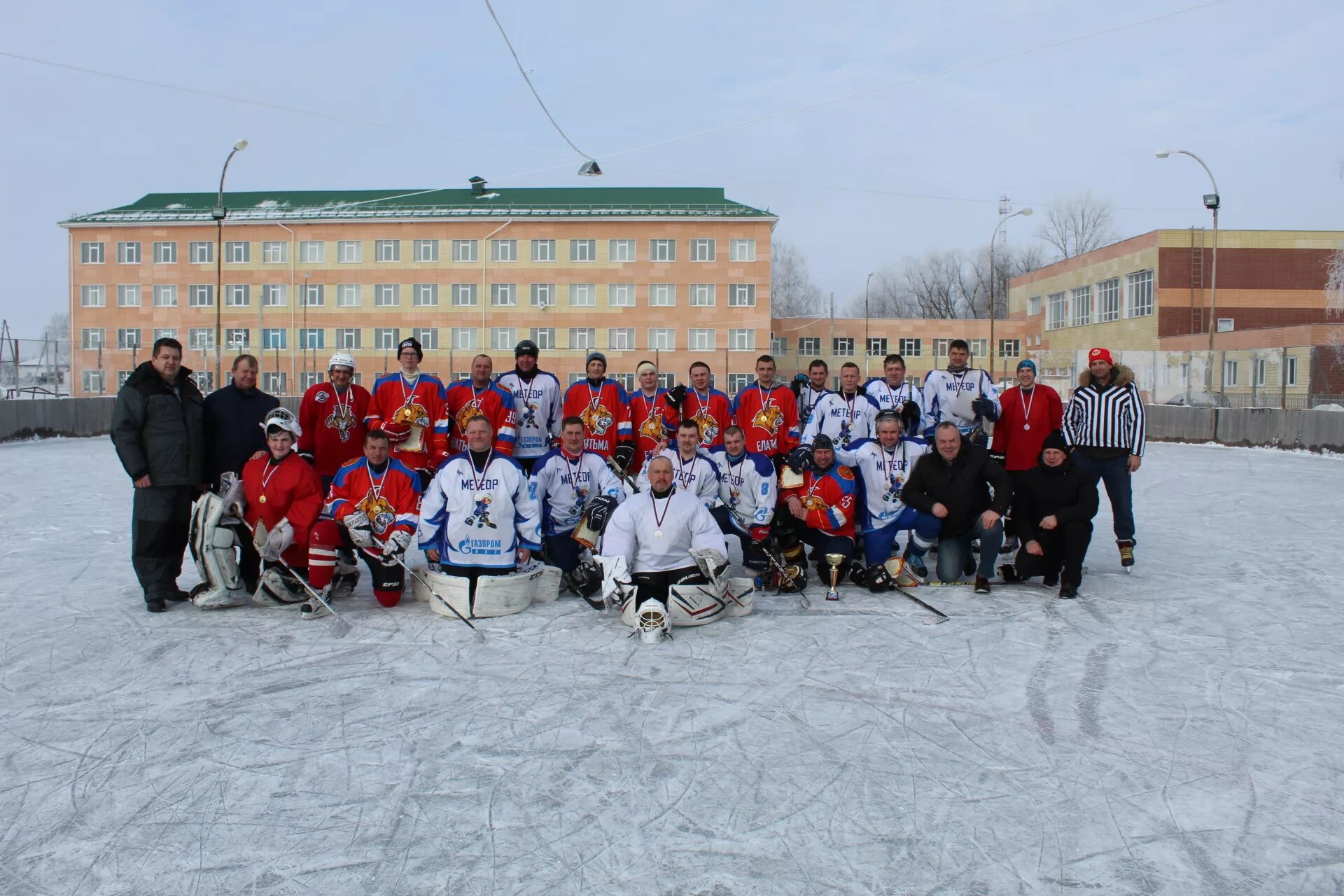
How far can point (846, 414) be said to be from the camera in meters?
8.40

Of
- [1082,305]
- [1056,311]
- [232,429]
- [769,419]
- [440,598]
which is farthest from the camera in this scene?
[1056,311]

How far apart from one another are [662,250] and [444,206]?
35.5 feet

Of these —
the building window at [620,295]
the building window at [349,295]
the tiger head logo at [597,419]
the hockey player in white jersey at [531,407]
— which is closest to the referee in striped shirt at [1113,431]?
the tiger head logo at [597,419]

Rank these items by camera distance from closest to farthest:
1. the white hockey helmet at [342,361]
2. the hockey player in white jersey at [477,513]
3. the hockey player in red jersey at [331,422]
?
the hockey player in white jersey at [477,513], the white hockey helmet at [342,361], the hockey player in red jersey at [331,422]

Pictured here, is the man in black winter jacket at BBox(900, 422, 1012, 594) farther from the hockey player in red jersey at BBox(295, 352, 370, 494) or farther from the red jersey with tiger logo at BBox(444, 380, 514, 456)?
the hockey player in red jersey at BBox(295, 352, 370, 494)

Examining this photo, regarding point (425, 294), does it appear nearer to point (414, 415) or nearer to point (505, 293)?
point (505, 293)

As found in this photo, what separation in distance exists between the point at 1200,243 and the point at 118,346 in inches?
2001

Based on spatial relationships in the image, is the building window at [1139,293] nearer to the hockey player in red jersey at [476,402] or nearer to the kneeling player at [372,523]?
the hockey player in red jersey at [476,402]

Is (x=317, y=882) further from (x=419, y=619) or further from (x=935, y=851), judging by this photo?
(x=419, y=619)

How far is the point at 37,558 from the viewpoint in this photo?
752cm

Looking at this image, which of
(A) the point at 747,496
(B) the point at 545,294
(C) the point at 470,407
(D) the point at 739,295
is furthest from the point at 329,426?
(D) the point at 739,295

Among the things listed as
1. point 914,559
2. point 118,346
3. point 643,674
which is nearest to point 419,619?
point 643,674

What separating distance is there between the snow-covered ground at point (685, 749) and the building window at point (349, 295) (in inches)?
1594

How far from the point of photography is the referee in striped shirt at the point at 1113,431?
694 centimetres
